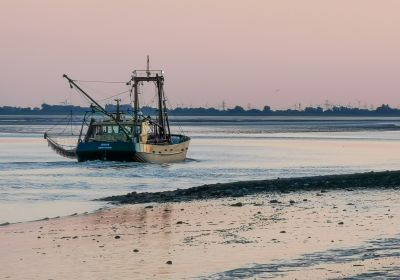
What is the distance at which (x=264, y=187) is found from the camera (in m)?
39.5

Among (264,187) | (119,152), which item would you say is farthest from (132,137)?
(264,187)

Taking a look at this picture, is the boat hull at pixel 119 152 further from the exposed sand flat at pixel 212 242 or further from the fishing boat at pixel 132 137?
the exposed sand flat at pixel 212 242

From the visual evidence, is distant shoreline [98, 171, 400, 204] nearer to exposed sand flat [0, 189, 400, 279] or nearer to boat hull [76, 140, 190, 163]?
exposed sand flat [0, 189, 400, 279]

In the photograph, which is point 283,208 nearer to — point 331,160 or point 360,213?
point 360,213

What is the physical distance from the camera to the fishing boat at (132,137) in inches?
2616

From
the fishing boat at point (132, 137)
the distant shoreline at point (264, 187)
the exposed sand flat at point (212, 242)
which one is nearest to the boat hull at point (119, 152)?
the fishing boat at point (132, 137)

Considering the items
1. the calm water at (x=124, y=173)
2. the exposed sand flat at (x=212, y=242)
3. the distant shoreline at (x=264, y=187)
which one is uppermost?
the exposed sand flat at (x=212, y=242)

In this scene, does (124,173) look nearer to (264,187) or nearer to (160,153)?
(160,153)

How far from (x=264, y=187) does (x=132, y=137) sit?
96.1 ft

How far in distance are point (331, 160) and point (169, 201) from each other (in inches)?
1598

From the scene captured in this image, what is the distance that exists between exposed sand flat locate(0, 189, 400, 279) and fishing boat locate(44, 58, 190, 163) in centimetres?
3394

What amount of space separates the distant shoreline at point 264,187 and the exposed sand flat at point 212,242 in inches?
116

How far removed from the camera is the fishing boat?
66438 mm

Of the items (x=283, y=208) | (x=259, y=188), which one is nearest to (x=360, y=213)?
(x=283, y=208)
